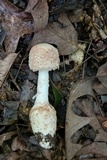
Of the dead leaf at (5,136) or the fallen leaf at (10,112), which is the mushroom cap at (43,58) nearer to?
the fallen leaf at (10,112)

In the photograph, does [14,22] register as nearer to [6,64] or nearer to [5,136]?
[6,64]

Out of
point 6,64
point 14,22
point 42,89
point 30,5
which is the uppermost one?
point 30,5

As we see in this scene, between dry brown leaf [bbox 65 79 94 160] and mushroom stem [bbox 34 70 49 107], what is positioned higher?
mushroom stem [bbox 34 70 49 107]

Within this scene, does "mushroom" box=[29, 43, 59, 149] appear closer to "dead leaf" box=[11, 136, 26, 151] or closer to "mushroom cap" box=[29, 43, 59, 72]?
"mushroom cap" box=[29, 43, 59, 72]

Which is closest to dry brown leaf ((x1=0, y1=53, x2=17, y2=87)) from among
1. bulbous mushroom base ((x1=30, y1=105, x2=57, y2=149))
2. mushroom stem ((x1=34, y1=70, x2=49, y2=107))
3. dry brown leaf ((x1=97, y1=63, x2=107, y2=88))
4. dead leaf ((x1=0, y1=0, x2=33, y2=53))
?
dead leaf ((x1=0, y1=0, x2=33, y2=53))

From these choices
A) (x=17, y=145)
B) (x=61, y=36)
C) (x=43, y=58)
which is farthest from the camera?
(x=61, y=36)

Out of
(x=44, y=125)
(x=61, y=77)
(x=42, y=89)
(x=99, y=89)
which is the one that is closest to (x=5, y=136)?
(x=44, y=125)
